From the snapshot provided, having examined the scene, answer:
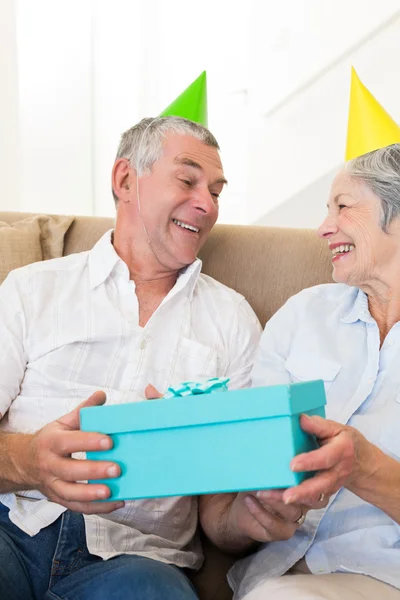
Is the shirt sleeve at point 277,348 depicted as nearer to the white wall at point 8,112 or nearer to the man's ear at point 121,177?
the man's ear at point 121,177

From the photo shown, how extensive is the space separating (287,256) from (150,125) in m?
0.43

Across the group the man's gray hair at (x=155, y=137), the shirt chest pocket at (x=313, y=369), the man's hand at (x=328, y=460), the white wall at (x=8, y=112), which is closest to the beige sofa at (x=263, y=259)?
the man's gray hair at (x=155, y=137)

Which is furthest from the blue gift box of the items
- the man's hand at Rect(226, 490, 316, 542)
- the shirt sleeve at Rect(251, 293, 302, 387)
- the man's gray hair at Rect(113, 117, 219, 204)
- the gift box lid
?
the man's gray hair at Rect(113, 117, 219, 204)

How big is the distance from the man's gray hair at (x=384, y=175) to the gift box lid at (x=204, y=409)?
0.52m

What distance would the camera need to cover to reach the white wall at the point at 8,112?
11.4 ft

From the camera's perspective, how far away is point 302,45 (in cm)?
353

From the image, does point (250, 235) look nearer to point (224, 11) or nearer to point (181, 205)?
point (181, 205)

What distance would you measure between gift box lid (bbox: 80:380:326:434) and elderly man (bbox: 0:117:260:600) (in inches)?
1.2

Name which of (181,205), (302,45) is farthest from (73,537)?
(302,45)

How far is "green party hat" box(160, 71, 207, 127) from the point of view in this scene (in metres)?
1.83

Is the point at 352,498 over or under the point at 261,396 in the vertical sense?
under

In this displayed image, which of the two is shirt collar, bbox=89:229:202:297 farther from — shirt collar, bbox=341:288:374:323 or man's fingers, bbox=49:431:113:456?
man's fingers, bbox=49:431:113:456

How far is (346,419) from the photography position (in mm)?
1250

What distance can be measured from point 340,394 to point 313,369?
0.06 metres
